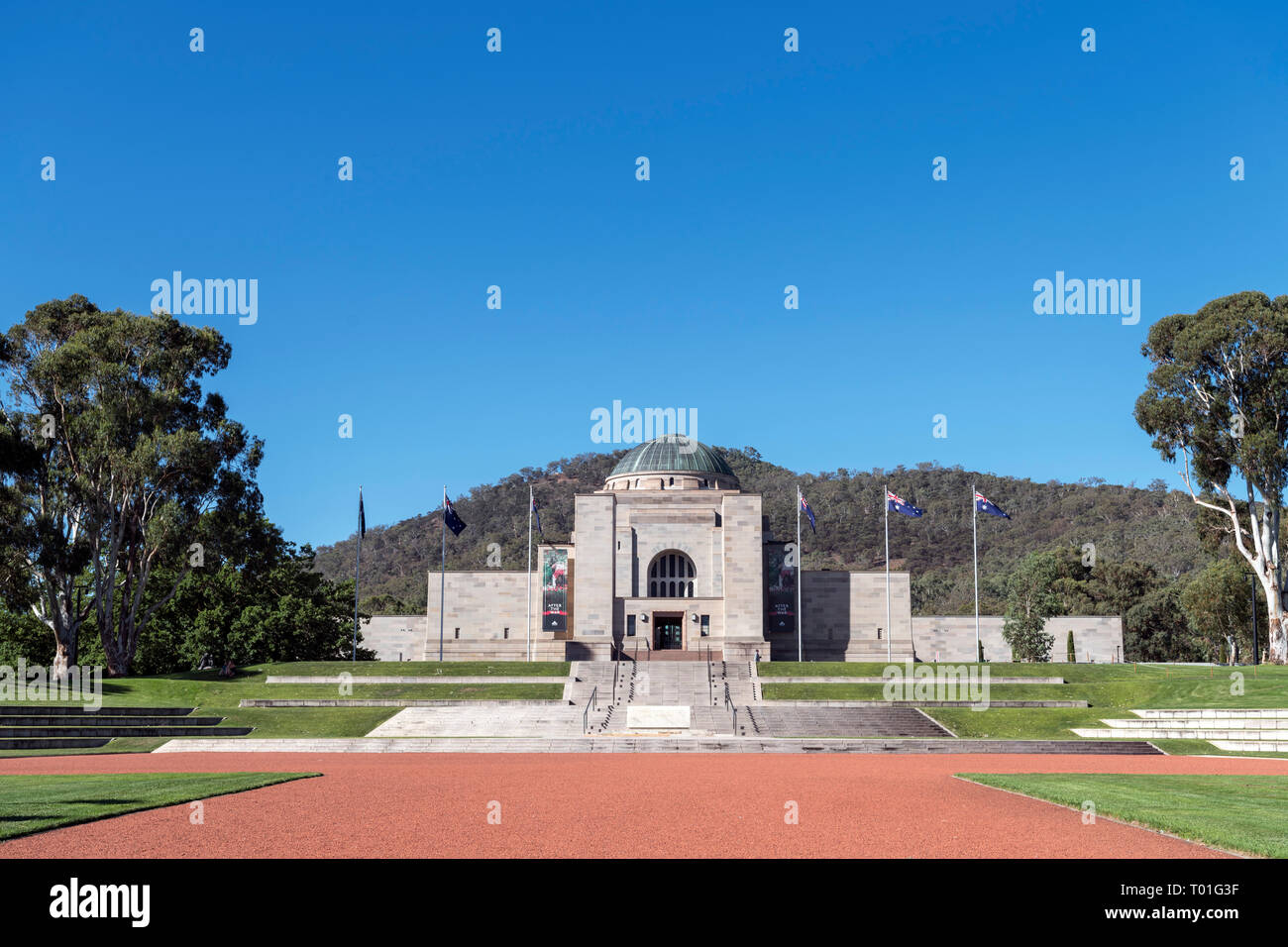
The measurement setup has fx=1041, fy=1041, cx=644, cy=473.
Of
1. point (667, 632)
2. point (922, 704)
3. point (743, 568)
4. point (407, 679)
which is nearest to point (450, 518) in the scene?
point (407, 679)

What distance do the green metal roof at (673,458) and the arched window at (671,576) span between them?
9.09 m

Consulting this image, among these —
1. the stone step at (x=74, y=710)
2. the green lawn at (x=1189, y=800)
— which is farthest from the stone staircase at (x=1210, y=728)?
the stone step at (x=74, y=710)

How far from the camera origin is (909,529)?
15025 centimetres

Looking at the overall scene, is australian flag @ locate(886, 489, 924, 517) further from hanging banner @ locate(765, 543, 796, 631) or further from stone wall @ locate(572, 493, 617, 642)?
stone wall @ locate(572, 493, 617, 642)

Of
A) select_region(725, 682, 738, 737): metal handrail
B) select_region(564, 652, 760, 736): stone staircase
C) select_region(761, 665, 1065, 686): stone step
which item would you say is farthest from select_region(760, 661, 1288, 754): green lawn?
select_region(725, 682, 738, 737): metal handrail

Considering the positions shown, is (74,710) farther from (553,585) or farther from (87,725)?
(553,585)

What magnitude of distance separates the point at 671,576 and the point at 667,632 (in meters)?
3.59

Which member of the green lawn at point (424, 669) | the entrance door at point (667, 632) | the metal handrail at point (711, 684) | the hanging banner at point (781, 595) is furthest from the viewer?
the hanging banner at point (781, 595)

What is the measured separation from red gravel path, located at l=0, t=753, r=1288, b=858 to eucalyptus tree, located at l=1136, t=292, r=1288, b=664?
27158mm

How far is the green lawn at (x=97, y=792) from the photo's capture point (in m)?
14.3

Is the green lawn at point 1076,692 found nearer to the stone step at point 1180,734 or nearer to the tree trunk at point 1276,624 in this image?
the stone step at point 1180,734

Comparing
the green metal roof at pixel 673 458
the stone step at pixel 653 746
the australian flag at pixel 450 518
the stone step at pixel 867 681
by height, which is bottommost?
the stone step at pixel 653 746

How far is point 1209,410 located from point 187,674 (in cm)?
5041
